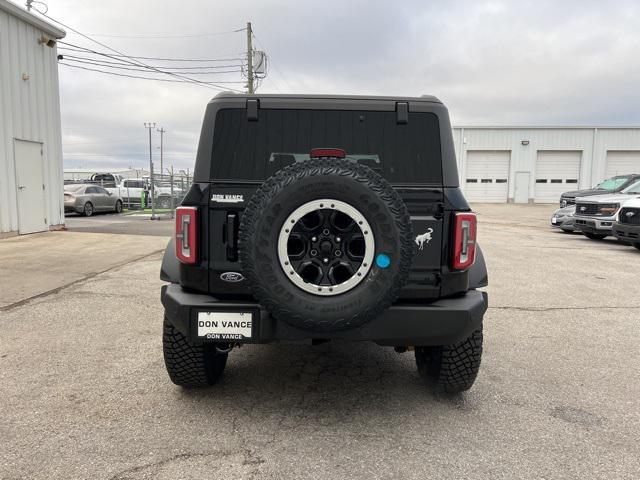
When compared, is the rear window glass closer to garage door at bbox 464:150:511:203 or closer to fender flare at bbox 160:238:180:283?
fender flare at bbox 160:238:180:283

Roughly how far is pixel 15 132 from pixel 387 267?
12.5 meters

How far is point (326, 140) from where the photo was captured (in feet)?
9.68

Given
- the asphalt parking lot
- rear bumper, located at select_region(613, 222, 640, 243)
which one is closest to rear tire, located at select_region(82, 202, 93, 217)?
the asphalt parking lot

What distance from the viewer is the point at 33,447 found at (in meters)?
2.53

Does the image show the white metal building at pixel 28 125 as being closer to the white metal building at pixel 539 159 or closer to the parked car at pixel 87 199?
A: the parked car at pixel 87 199

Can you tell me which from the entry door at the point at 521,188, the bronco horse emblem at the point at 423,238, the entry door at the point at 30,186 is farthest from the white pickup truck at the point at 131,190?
the entry door at the point at 521,188

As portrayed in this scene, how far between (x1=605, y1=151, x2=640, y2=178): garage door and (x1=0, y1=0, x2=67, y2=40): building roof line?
36632 mm

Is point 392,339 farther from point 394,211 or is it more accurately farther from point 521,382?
point 521,382

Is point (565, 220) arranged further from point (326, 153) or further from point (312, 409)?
point (326, 153)

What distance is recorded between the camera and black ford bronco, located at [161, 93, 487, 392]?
2.40m

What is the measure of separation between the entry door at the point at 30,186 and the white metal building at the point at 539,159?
28984mm

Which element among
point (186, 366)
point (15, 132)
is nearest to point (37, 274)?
point (186, 366)

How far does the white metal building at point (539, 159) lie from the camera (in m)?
35.1

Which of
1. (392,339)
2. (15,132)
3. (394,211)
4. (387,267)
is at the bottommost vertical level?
(392,339)
